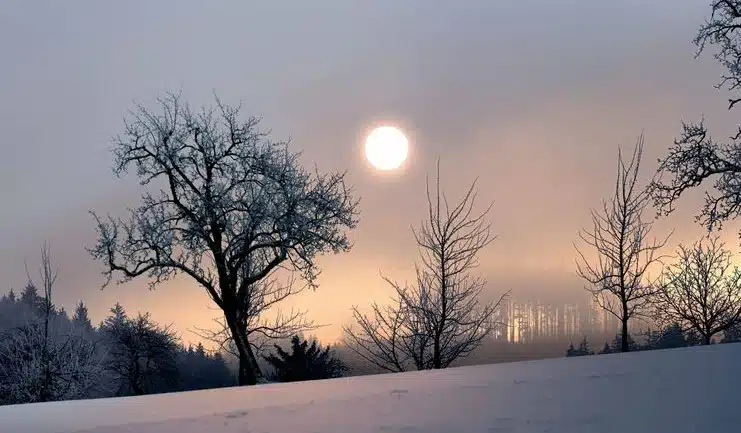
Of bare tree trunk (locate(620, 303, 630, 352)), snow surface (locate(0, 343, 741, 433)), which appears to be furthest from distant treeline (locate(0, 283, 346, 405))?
snow surface (locate(0, 343, 741, 433))

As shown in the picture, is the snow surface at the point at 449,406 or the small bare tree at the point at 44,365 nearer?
the snow surface at the point at 449,406

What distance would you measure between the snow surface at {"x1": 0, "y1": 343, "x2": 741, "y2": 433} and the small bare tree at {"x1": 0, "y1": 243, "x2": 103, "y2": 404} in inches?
630

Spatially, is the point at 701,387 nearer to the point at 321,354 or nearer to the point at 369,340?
the point at 369,340

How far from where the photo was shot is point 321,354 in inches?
809

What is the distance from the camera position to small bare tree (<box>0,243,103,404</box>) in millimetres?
17188

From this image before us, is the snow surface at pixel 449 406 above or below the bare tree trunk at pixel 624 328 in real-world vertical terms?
below

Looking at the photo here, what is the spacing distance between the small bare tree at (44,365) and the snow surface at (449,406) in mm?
16007

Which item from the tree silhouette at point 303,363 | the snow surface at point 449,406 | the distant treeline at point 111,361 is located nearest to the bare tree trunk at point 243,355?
the distant treeline at point 111,361

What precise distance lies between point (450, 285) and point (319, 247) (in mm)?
3077

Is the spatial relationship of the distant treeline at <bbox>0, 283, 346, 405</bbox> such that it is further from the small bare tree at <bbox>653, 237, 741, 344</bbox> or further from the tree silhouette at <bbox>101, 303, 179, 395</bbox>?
the small bare tree at <bbox>653, 237, 741, 344</bbox>

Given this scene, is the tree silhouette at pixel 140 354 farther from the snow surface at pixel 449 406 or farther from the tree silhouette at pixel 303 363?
the snow surface at pixel 449 406

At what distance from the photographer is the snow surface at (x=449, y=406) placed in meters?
1.37

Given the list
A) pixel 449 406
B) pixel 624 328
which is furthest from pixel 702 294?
pixel 449 406

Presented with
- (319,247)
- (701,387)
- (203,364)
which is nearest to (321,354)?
(203,364)
